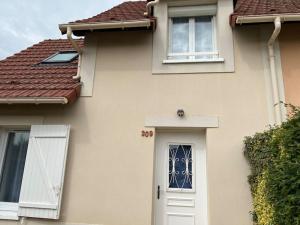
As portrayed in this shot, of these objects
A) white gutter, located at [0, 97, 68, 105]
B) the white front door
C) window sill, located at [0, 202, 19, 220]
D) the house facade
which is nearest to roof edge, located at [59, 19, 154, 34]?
the house facade

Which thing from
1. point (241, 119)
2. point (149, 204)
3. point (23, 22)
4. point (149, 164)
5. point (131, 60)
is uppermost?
point (23, 22)

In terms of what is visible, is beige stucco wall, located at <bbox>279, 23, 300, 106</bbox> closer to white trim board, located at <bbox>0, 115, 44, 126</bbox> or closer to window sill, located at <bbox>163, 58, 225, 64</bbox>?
window sill, located at <bbox>163, 58, 225, 64</bbox>

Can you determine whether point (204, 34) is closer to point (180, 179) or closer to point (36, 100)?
point (180, 179)

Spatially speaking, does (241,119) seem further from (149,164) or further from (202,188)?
(149,164)

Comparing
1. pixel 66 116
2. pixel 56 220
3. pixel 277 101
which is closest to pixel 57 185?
pixel 56 220

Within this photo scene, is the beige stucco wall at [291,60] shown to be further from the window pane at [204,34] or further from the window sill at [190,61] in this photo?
the window pane at [204,34]

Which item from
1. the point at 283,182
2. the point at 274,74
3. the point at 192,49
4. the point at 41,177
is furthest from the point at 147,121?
the point at 283,182

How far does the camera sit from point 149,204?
206 inches

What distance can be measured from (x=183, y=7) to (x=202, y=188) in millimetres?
4356

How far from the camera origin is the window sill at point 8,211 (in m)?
Answer: 5.57

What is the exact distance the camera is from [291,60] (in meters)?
5.66

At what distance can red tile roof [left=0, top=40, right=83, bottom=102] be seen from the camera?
233 inches

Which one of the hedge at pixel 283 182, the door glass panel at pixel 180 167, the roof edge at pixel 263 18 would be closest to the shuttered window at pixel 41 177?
the door glass panel at pixel 180 167

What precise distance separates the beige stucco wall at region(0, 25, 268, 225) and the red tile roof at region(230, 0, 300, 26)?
1.34 feet
